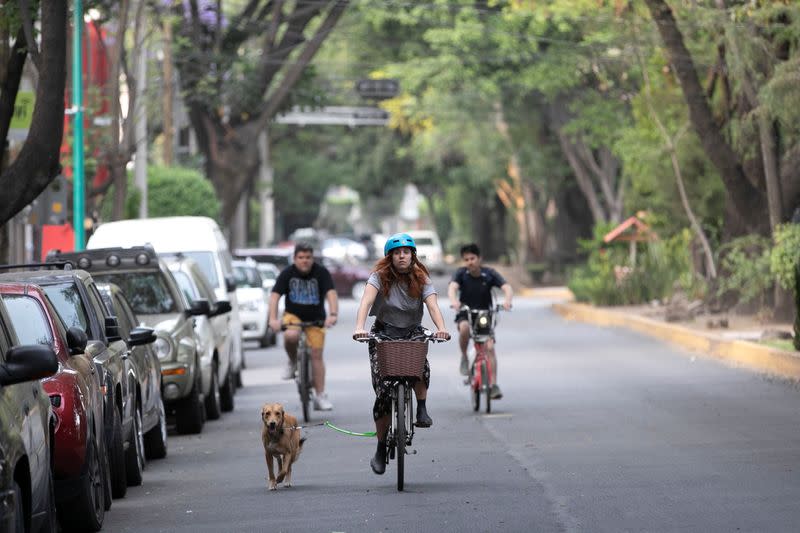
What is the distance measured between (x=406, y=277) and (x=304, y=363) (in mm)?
5119

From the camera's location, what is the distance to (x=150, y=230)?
22250 millimetres

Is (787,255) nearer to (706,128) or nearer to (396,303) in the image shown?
(706,128)

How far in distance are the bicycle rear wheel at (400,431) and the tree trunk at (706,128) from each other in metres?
16.5

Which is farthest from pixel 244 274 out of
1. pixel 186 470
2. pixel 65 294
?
pixel 65 294

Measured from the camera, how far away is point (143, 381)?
1348 centimetres

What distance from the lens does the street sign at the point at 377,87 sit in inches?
1953

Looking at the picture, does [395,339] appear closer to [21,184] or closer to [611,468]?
[611,468]

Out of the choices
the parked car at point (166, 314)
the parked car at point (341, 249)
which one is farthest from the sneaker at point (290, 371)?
the parked car at point (341, 249)

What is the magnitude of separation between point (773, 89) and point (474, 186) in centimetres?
4307

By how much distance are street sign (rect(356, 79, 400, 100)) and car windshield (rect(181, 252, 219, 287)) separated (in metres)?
27.4

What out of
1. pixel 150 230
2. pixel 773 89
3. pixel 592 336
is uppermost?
pixel 773 89

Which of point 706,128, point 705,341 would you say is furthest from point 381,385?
point 706,128

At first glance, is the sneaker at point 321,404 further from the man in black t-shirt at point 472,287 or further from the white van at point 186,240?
the white van at point 186,240

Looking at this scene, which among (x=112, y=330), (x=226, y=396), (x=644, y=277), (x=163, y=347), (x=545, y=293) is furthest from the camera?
(x=545, y=293)
